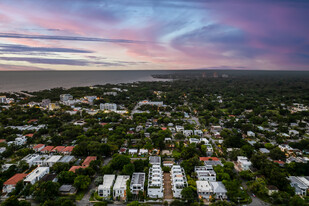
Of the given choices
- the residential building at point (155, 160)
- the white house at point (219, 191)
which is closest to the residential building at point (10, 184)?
the residential building at point (155, 160)

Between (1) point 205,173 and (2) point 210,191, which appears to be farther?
(1) point 205,173

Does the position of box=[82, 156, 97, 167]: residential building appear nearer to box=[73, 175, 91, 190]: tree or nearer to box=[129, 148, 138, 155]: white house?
box=[73, 175, 91, 190]: tree

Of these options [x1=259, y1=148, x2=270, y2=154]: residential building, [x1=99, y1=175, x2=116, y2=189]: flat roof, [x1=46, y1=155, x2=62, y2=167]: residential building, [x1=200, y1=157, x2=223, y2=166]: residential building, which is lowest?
[x1=46, y1=155, x2=62, y2=167]: residential building

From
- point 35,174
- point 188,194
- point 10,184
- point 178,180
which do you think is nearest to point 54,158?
point 35,174

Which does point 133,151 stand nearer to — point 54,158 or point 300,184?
point 54,158

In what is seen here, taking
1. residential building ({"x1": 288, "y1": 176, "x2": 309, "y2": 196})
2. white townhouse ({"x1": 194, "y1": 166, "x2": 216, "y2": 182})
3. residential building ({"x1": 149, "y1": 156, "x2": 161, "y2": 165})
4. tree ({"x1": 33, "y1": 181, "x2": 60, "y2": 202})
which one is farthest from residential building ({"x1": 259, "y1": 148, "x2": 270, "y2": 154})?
tree ({"x1": 33, "y1": 181, "x2": 60, "y2": 202})

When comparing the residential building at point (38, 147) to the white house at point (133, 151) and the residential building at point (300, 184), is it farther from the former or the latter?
the residential building at point (300, 184)
